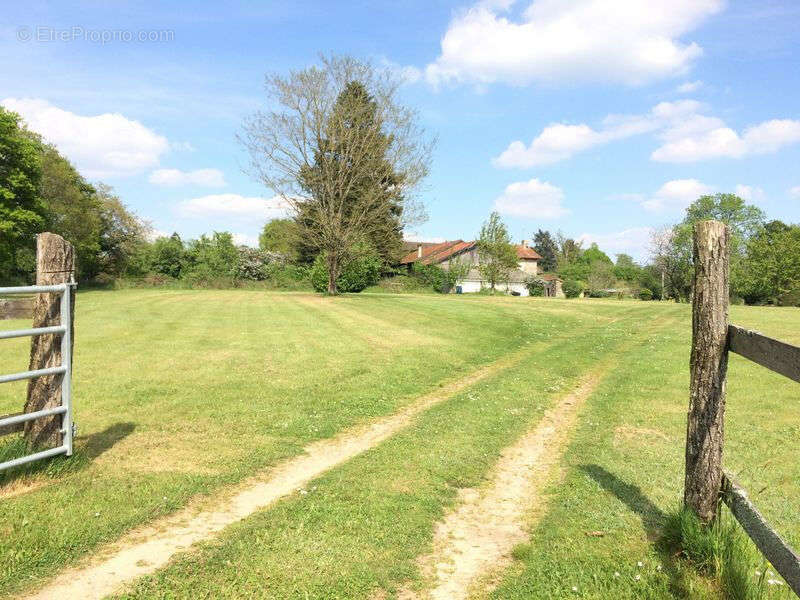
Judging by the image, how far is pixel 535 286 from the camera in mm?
74688

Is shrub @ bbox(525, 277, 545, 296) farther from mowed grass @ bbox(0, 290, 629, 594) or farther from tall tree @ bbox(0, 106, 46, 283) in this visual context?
tall tree @ bbox(0, 106, 46, 283)

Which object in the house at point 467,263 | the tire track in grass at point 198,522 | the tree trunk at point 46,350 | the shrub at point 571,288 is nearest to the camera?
the tire track in grass at point 198,522

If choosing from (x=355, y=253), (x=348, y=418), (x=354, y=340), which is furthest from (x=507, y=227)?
(x=348, y=418)

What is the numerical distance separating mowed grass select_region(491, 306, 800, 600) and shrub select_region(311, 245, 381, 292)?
33.8 m

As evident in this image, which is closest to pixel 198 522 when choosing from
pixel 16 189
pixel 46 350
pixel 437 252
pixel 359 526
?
pixel 359 526

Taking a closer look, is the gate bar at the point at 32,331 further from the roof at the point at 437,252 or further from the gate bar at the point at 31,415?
the roof at the point at 437,252

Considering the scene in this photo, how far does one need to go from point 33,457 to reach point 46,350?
128 cm

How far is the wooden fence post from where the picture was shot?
15.1 ft

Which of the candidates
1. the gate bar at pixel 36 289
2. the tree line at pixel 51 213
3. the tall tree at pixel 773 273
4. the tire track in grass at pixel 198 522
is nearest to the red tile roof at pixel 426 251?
the tree line at pixel 51 213

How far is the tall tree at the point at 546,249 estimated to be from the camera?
402ft

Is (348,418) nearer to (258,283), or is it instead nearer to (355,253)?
(355,253)

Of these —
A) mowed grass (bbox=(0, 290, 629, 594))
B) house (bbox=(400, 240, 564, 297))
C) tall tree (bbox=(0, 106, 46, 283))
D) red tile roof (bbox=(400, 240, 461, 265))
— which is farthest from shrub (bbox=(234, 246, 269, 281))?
mowed grass (bbox=(0, 290, 629, 594))

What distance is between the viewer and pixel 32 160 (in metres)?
44.3

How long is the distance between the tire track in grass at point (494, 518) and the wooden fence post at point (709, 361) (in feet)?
5.93
